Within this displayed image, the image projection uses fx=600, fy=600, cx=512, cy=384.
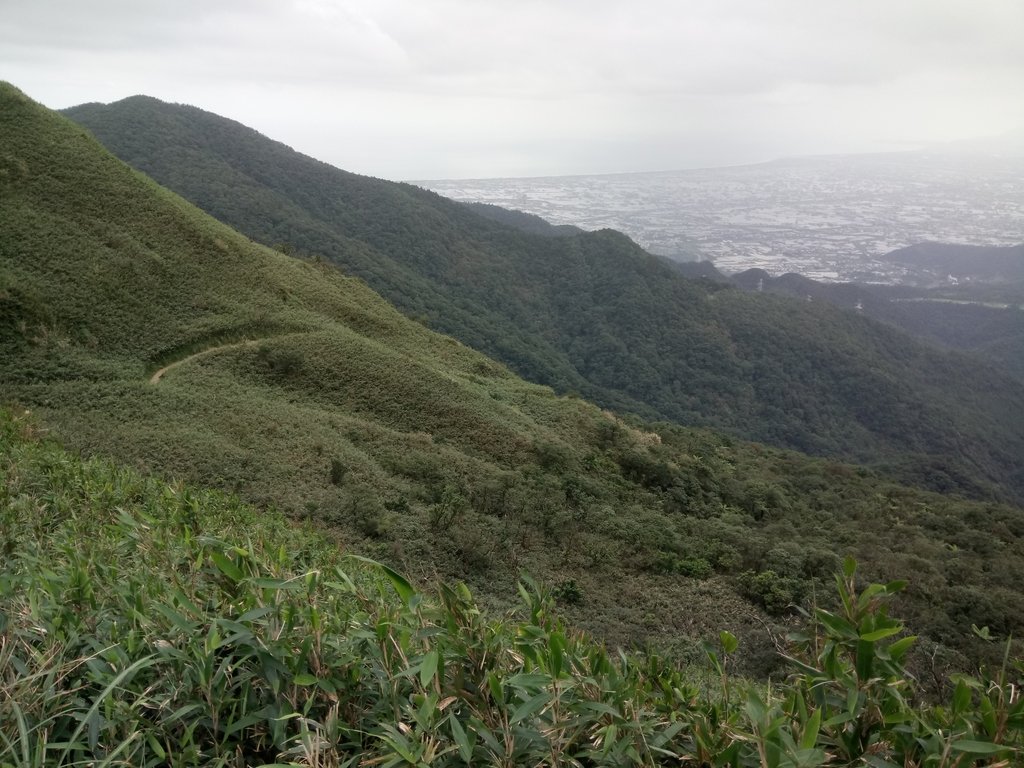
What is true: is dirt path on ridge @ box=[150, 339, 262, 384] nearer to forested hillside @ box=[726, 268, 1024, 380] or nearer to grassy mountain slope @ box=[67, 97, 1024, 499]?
grassy mountain slope @ box=[67, 97, 1024, 499]

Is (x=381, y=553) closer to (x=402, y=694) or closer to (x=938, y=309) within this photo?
(x=402, y=694)

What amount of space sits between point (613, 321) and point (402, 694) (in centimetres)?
8152

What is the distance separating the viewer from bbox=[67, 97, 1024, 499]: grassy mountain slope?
217 ft

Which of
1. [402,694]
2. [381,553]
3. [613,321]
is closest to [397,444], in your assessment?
[381,553]

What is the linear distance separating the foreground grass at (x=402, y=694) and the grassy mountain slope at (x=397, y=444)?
271 inches

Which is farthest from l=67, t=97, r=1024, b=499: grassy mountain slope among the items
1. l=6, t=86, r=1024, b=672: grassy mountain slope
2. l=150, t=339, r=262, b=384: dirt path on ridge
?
l=150, t=339, r=262, b=384: dirt path on ridge

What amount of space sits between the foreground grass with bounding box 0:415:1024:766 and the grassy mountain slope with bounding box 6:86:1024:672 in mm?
6883

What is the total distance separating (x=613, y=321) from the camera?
8150 cm

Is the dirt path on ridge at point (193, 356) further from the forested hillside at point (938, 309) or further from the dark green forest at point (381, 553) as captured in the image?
the forested hillside at point (938, 309)

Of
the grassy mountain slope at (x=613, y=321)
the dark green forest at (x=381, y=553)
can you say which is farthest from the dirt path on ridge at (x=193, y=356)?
the grassy mountain slope at (x=613, y=321)

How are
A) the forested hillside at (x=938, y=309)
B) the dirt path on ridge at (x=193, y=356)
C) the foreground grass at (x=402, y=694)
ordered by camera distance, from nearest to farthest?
the foreground grass at (x=402, y=694), the dirt path on ridge at (x=193, y=356), the forested hillside at (x=938, y=309)

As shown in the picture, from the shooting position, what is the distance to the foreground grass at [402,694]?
4.96ft

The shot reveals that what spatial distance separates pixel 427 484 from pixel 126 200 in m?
20.6

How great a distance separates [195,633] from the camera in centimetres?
176
